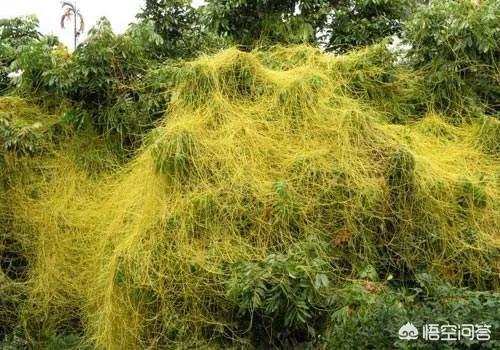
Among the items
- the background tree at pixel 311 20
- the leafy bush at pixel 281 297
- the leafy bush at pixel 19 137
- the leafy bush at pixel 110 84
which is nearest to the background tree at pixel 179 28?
the background tree at pixel 311 20

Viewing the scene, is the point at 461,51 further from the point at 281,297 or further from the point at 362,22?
the point at 281,297

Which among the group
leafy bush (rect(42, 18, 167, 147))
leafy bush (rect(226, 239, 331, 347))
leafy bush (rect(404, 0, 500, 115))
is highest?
leafy bush (rect(404, 0, 500, 115))

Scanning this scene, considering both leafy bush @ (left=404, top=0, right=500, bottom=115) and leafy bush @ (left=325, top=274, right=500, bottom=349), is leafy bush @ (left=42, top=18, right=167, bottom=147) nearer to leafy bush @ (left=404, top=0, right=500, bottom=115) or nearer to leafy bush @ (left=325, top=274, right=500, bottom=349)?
leafy bush @ (left=404, top=0, right=500, bottom=115)

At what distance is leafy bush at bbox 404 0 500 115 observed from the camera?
5410 mm

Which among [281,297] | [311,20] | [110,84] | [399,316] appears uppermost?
[311,20]

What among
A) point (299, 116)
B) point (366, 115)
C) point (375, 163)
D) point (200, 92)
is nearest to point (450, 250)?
point (375, 163)

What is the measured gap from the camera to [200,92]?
16.6 ft

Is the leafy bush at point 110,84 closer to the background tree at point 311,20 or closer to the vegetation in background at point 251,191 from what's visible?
the vegetation in background at point 251,191

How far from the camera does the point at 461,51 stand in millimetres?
5484

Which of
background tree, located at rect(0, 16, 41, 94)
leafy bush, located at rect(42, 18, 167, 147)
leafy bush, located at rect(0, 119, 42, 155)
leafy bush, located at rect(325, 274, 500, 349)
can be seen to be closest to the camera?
leafy bush, located at rect(325, 274, 500, 349)

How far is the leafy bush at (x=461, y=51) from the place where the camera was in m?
5.41

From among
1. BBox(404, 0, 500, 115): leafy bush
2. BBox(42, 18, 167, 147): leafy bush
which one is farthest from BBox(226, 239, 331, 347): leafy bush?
BBox(404, 0, 500, 115): leafy bush

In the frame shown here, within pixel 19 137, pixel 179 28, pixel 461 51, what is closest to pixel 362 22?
pixel 461 51

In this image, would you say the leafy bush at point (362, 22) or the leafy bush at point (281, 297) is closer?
the leafy bush at point (281, 297)
